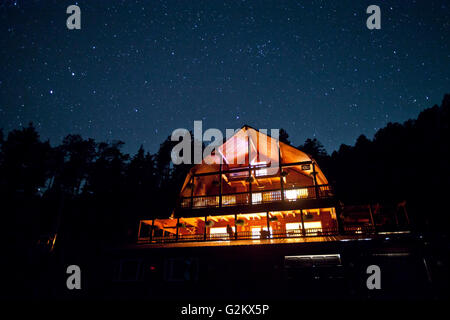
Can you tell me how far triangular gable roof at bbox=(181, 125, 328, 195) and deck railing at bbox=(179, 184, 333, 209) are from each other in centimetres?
140

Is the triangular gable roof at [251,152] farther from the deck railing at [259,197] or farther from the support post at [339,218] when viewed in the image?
the support post at [339,218]

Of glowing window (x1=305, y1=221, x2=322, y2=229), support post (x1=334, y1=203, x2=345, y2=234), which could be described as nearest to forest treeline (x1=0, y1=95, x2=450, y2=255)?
support post (x1=334, y1=203, x2=345, y2=234)

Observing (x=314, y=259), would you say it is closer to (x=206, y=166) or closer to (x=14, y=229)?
(x=206, y=166)

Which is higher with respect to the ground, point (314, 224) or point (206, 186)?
point (206, 186)

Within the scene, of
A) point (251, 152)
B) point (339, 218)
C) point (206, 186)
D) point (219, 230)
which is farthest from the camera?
point (206, 186)

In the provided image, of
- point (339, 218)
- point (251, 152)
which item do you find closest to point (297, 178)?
point (251, 152)

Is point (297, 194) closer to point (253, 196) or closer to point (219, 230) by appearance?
point (253, 196)

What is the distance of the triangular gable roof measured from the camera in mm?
17750

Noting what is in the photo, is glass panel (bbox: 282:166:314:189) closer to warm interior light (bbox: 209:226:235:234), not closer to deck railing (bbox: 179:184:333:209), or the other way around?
deck railing (bbox: 179:184:333:209)

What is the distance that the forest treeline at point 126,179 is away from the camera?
1730cm

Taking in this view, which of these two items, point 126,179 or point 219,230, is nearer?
point 219,230

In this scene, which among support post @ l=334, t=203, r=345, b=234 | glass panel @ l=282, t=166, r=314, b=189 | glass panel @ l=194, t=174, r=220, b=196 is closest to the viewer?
support post @ l=334, t=203, r=345, b=234

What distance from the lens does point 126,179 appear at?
42562mm

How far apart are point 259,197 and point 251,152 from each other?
3.73 metres
